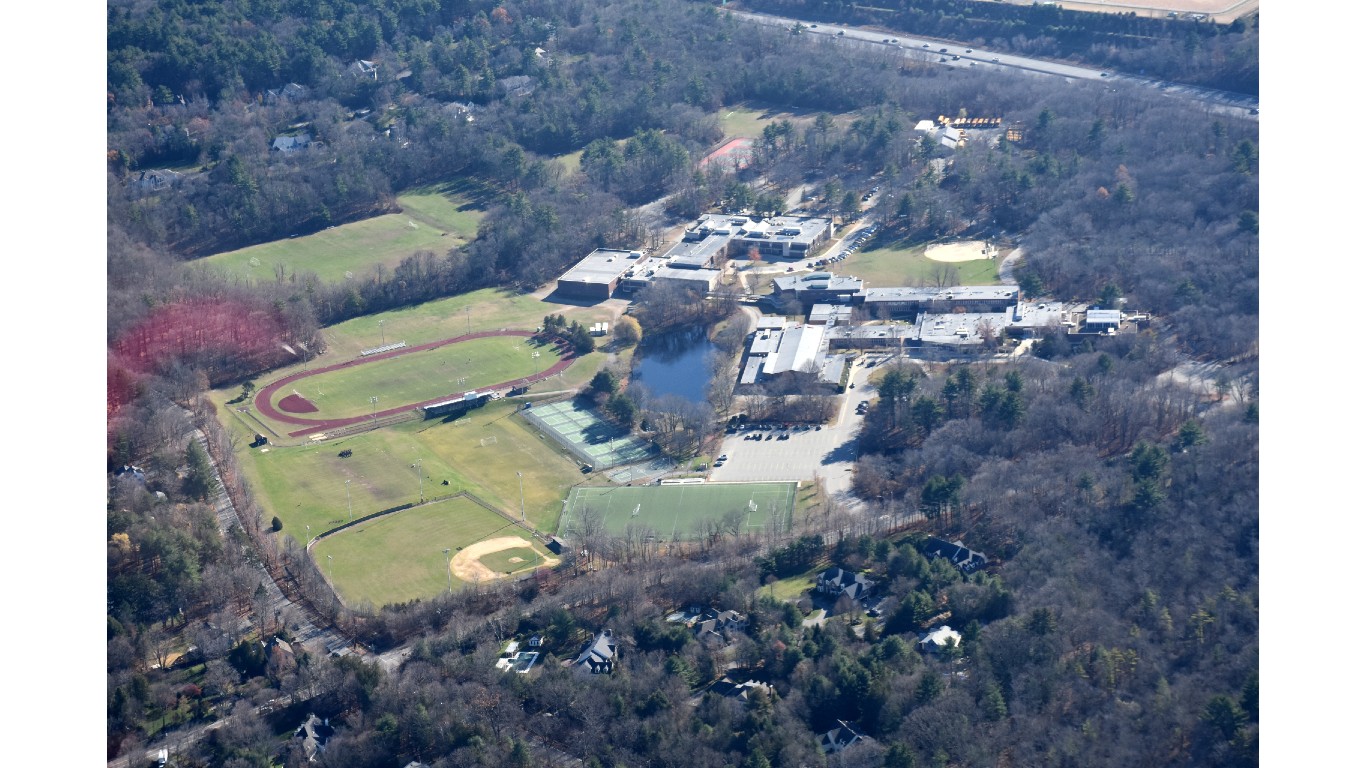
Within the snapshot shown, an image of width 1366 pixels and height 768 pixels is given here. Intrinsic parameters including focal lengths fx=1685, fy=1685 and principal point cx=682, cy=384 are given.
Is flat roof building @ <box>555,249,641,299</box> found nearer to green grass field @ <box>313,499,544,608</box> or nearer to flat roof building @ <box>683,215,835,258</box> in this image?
flat roof building @ <box>683,215,835,258</box>

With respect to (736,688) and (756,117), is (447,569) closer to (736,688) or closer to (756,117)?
(736,688)

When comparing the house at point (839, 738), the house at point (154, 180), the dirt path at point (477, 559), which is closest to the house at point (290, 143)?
the house at point (154, 180)

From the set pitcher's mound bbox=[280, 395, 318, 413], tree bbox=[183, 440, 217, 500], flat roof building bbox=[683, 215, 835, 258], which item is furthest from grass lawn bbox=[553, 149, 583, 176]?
tree bbox=[183, 440, 217, 500]

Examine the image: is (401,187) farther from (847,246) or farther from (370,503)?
(370,503)

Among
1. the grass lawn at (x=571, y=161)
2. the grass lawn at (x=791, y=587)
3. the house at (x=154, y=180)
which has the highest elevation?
the house at (x=154, y=180)

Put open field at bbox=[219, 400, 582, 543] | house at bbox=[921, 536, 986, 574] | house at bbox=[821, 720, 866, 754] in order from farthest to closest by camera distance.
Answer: open field at bbox=[219, 400, 582, 543], house at bbox=[921, 536, 986, 574], house at bbox=[821, 720, 866, 754]

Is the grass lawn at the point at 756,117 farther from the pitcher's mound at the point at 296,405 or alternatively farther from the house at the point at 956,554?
the house at the point at 956,554
